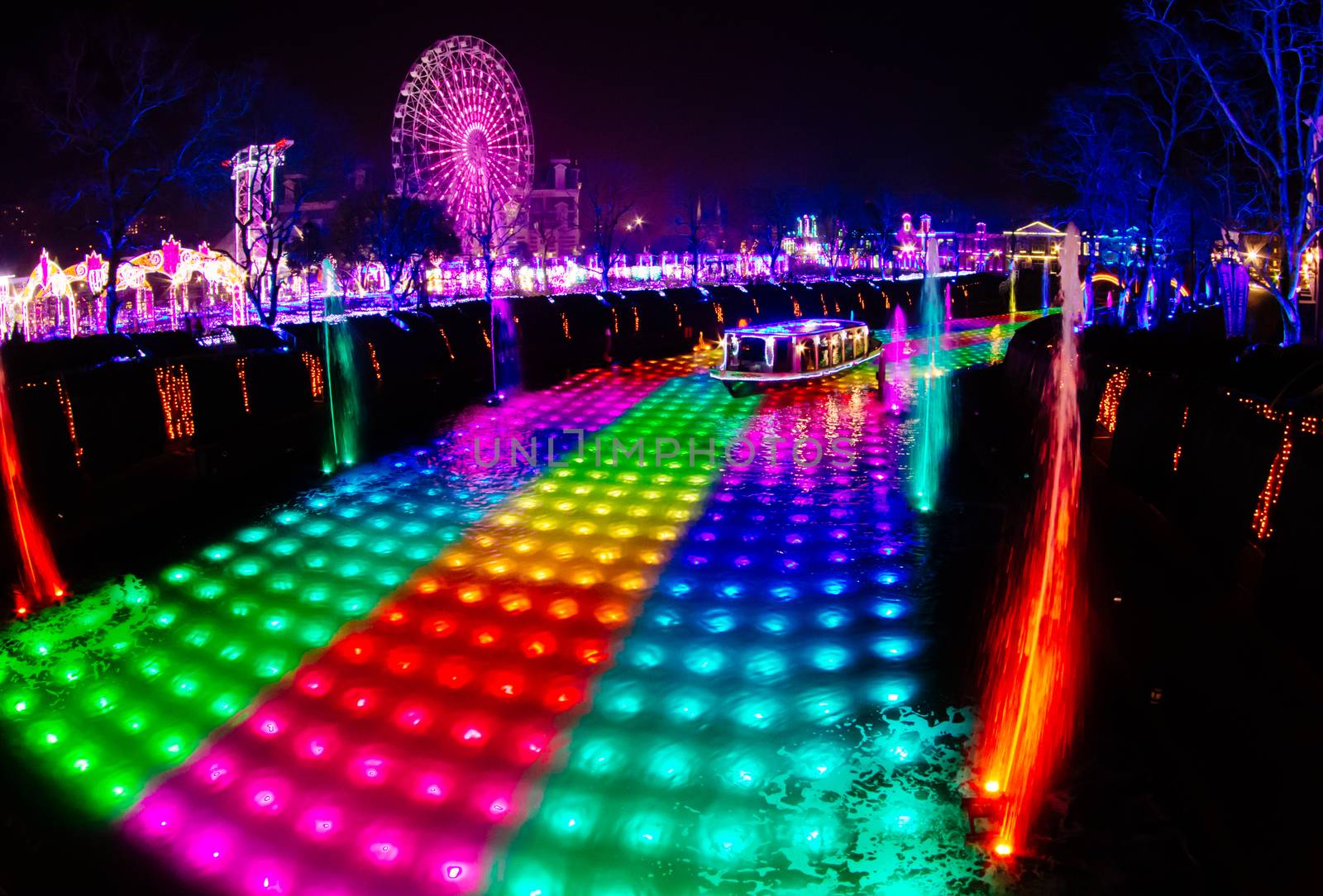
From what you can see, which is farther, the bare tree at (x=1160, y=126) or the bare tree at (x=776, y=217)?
the bare tree at (x=776, y=217)

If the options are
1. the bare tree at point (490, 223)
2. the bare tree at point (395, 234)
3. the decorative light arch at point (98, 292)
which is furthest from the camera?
the bare tree at point (395, 234)

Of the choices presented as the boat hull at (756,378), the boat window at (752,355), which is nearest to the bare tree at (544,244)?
the boat hull at (756,378)

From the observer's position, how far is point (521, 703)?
19.2 ft

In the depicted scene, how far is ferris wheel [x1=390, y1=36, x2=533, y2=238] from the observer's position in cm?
3194

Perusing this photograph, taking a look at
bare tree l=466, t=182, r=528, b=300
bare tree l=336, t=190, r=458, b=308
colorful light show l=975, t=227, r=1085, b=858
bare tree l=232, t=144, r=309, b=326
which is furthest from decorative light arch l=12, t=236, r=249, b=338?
colorful light show l=975, t=227, r=1085, b=858

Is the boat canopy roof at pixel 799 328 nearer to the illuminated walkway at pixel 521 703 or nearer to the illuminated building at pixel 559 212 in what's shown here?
the illuminated walkway at pixel 521 703

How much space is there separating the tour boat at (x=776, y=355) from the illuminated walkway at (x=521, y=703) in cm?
859

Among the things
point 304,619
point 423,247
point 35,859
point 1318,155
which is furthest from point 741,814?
point 423,247

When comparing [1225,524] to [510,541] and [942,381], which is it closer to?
[510,541]

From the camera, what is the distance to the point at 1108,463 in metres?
10.6

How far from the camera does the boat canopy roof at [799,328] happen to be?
64.7 feet

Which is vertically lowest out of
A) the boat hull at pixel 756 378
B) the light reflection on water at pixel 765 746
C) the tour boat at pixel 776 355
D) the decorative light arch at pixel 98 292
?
the light reflection on water at pixel 765 746

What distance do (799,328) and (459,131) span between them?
58.6 ft

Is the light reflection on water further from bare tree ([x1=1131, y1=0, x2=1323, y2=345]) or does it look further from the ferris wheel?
the ferris wheel
